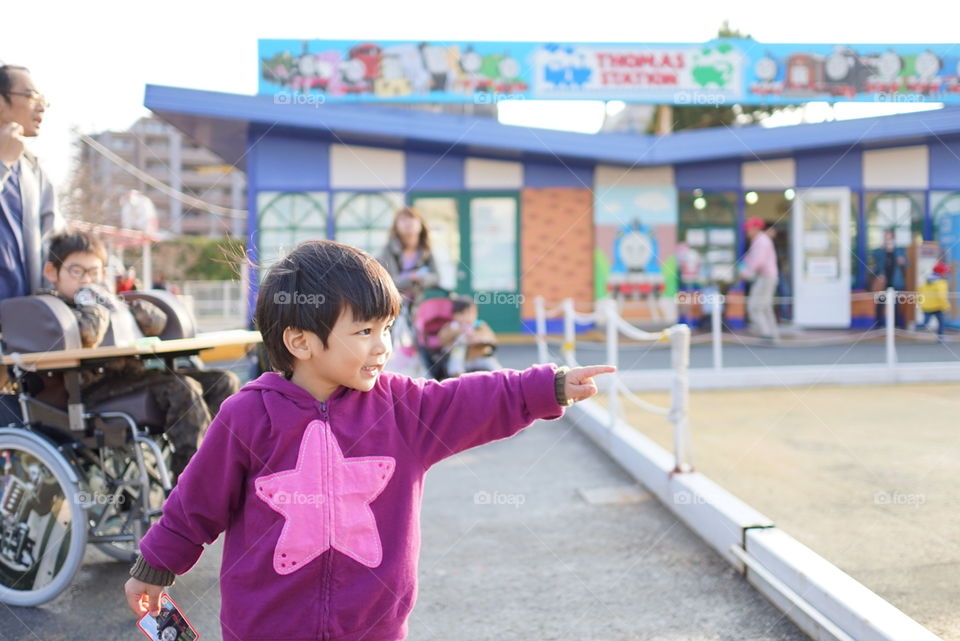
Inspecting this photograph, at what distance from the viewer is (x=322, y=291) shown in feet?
6.24

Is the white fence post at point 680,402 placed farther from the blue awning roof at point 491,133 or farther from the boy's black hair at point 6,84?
the blue awning roof at point 491,133

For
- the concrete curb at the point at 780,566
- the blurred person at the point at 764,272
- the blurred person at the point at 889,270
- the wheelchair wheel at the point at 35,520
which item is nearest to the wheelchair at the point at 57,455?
the wheelchair wheel at the point at 35,520

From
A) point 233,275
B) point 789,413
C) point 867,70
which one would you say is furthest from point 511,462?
point 867,70

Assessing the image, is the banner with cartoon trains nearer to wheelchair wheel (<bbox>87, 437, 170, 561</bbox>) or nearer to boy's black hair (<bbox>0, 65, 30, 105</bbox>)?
boy's black hair (<bbox>0, 65, 30, 105</bbox>)

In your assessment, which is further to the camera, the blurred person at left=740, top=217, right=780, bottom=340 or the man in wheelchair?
the blurred person at left=740, top=217, right=780, bottom=340

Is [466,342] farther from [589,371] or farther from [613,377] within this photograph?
[589,371]

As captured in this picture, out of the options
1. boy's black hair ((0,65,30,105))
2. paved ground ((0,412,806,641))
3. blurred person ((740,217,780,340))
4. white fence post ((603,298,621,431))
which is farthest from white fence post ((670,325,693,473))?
blurred person ((740,217,780,340))

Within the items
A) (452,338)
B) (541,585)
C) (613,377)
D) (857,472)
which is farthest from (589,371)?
(452,338)

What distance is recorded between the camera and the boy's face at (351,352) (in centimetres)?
191

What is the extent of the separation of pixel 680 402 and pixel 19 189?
10.6 ft

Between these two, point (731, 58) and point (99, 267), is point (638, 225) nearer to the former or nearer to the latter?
point (731, 58)

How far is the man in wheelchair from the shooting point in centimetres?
330

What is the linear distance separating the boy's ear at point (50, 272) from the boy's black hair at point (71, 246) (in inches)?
0.5

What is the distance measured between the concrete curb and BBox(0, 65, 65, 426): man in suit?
9.47 feet
